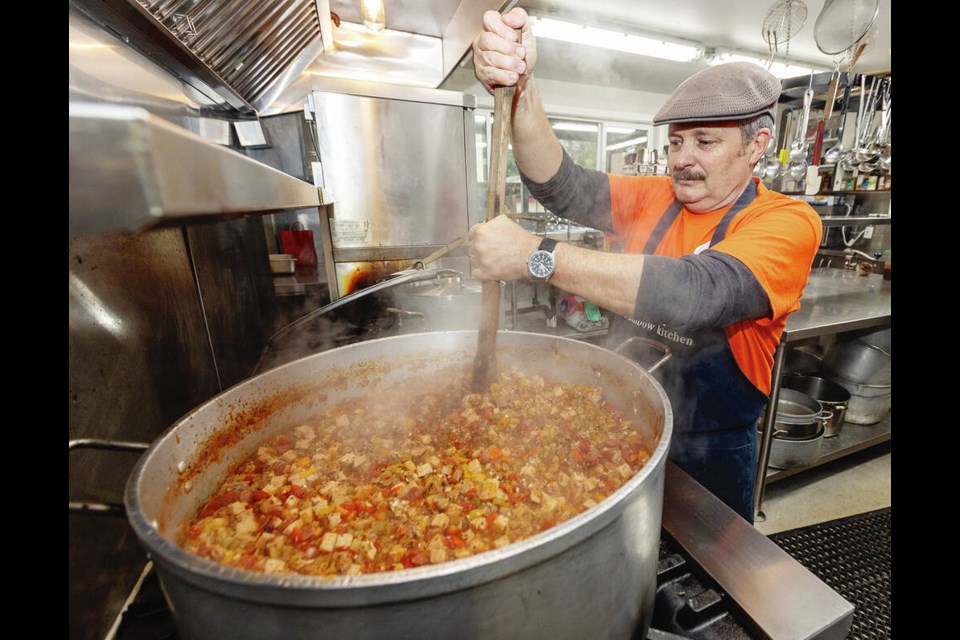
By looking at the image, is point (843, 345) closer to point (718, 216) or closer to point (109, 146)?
point (718, 216)

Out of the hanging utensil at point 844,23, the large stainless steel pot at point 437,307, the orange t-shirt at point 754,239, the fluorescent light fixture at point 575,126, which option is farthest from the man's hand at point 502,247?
the fluorescent light fixture at point 575,126

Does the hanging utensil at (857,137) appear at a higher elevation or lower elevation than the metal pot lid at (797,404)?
higher

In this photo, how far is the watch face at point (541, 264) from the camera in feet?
4.13

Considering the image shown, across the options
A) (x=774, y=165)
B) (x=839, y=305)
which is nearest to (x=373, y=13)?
(x=774, y=165)

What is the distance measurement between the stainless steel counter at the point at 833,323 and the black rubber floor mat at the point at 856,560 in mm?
486

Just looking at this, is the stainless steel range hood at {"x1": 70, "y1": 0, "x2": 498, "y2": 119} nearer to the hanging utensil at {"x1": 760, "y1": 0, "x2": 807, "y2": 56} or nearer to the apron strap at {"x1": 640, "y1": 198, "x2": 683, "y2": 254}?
the apron strap at {"x1": 640, "y1": 198, "x2": 683, "y2": 254}

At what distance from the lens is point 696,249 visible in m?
1.67

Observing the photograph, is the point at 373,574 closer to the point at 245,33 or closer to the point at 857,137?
the point at 245,33

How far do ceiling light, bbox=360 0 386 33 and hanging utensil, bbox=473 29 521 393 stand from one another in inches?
84.4

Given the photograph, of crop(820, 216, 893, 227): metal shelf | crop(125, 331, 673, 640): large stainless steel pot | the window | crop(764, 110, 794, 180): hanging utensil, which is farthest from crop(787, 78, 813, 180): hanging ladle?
crop(125, 331, 673, 640): large stainless steel pot

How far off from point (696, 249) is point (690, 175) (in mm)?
308

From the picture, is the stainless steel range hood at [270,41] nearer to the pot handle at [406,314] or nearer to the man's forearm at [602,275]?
the pot handle at [406,314]

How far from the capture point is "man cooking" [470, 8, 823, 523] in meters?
1.23

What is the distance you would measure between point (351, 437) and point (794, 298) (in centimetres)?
164
